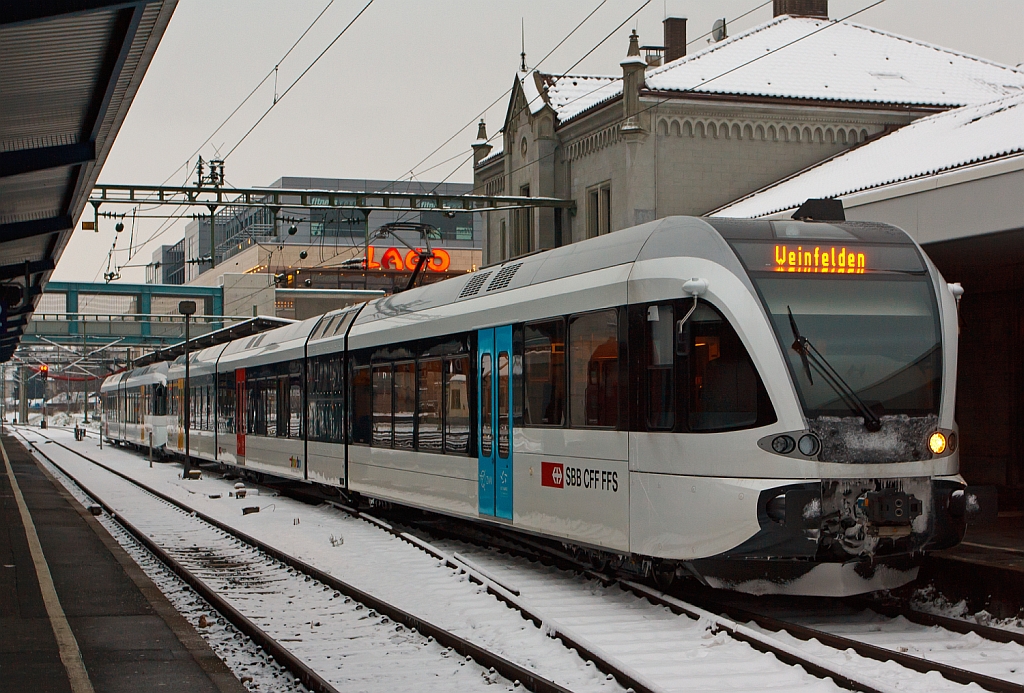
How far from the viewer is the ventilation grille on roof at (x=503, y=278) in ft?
42.9

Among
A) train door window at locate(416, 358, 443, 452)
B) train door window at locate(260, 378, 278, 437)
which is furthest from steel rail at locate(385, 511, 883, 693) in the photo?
train door window at locate(260, 378, 278, 437)

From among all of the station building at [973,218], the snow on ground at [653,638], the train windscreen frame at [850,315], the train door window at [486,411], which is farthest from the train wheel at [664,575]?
the station building at [973,218]

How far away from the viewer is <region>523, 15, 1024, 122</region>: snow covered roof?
30.4 m

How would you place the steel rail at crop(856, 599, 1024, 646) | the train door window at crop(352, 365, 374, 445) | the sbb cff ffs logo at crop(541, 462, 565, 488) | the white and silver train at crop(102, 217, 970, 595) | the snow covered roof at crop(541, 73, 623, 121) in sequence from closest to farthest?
the steel rail at crop(856, 599, 1024, 646), the white and silver train at crop(102, 217, 970, 595), the sbb cff ffs logo at crop(541, 462, 565, 488), the train door window at crop(352, 365, 374, 445), the snow covered roof at crop(541, 73, 623, 121)

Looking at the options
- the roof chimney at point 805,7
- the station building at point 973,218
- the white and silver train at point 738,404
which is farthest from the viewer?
the roof chimney at point 805,7

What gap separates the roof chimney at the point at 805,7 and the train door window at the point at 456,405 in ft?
83.1

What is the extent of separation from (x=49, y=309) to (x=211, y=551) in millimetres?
67676

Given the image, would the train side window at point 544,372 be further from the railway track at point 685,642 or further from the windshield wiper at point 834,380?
the windshield wiper at point 834,380

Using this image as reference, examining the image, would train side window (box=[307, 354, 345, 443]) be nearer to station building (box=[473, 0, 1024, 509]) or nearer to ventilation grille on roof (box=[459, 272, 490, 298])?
ventilation grille on roof (box=[459, 272, 490, 298])

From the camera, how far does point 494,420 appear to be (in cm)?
1271

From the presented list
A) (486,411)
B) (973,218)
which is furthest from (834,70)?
(486,411)

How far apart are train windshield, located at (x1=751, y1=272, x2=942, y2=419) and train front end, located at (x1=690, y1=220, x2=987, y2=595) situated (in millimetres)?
10

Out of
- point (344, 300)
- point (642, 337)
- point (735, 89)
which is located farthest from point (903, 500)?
point (344, 300)

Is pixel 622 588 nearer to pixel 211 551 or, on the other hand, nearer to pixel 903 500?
pixel 903 500
